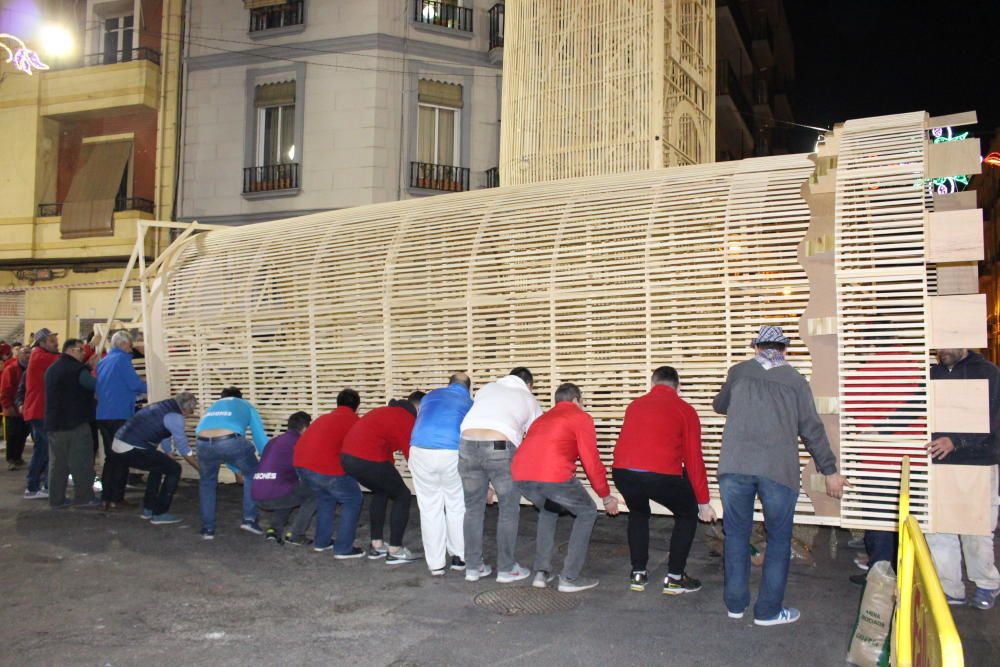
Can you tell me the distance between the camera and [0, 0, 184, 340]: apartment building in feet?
65.3

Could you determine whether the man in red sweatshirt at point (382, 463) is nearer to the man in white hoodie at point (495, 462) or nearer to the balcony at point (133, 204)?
the man in white hoodie at point (495, 462)

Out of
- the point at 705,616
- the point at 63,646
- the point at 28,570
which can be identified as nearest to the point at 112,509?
the point at 28,570

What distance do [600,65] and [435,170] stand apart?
7.99 m

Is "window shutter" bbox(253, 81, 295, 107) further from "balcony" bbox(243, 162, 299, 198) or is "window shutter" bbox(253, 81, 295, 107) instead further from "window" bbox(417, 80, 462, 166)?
"window" bbox(417, 80, 462, 166)

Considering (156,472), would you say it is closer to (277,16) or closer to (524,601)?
(524,601)

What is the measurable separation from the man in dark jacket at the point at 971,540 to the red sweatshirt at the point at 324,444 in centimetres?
474

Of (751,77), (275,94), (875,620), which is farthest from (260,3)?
(751,77)

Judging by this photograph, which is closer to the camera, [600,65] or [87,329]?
[600,65]

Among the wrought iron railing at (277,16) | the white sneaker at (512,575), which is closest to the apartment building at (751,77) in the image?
the wrought iron railing at (277,16)

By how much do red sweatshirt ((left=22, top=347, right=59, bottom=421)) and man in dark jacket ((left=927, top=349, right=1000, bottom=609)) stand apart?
9.98 metres

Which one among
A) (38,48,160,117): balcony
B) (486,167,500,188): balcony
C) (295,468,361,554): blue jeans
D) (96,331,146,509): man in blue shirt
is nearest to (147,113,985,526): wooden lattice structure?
(96,331,146,509): man in blue shirt

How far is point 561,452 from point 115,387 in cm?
588

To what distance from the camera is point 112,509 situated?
9.43m

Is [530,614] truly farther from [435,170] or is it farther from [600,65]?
[435,170]
